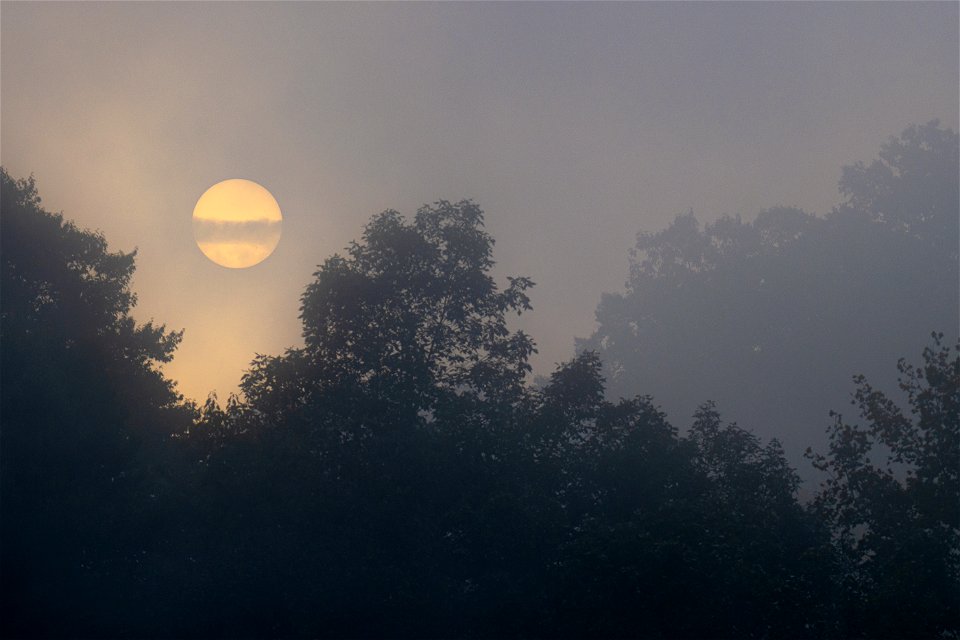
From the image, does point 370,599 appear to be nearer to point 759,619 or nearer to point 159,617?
point 159,617

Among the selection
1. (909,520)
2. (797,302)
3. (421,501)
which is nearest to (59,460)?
(421,501)

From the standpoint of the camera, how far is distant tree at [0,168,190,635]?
30547 millimetres

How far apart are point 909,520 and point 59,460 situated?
29.9 meters

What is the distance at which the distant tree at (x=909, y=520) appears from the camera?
90.1 feet

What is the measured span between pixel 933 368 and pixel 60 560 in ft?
103

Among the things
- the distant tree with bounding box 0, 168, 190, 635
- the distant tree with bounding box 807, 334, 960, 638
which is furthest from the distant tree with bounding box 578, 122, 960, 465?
the distant tree with bounding box 0, 168, 190, 635

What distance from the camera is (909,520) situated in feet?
105

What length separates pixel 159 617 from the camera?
29.7 meters

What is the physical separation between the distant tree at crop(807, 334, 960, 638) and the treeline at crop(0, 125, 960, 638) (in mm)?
91

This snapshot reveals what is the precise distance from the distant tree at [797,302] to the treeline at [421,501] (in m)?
63.4

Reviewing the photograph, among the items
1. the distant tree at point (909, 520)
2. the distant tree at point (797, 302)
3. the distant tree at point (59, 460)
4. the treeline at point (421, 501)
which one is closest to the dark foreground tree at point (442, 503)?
the treeline at point (421, 501)

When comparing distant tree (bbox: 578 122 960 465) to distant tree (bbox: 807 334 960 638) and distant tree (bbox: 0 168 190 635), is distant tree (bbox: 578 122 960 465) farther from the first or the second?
distant tree (bbox: 0 168 190 635)

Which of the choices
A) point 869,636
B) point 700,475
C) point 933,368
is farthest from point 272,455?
point 933,368

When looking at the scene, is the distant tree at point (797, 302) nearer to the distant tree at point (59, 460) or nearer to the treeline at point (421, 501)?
the treeline at point (421, 501)
